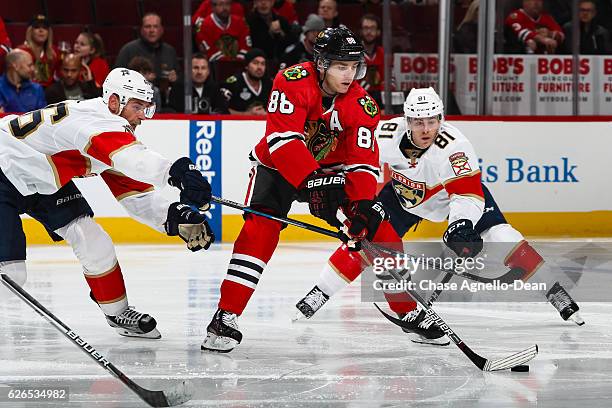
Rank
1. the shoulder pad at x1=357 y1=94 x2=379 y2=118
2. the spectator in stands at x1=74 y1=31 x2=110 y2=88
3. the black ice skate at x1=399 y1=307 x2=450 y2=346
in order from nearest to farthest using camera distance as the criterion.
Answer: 1. the shoulder pad at x1=357 y1=94 x2=379 y2=118
2. the black ice skate at x1=399 y1=307 x2=450 y2=346
3. the spectator in stands at x1=74 y1=31 x2=110 y2=88

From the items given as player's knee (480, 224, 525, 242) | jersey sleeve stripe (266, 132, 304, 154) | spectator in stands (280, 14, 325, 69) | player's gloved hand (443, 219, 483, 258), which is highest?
jersey sleeve stripe (266, 132, 304, 154)

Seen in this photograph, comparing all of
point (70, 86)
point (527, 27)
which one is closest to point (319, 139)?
point (70, 86)

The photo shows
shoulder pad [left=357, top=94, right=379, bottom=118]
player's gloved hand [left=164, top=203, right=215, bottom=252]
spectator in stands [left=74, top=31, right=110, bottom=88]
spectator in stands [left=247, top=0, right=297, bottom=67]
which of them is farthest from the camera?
spectator in stands [left=247, top=0, right=297, bottom=67]

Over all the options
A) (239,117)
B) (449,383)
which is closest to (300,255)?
(239,117)

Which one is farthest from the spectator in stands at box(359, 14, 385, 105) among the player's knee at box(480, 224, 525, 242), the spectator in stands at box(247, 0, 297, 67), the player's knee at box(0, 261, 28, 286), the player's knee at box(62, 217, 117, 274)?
the player's knee at box(0, 261, 28, 286)

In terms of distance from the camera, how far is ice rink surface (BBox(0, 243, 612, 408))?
3.57 m

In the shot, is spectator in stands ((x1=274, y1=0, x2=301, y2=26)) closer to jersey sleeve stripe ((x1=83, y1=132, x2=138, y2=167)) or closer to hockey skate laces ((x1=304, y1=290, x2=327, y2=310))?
hockey skate laces ((x1=304, y1=290, x2=327, y2=310))

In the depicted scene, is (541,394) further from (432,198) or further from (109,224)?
(109,224)

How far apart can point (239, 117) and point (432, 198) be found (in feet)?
9.66

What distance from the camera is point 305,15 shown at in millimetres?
8523

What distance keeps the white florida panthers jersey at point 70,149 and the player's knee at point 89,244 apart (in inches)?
8.0

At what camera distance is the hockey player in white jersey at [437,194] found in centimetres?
459

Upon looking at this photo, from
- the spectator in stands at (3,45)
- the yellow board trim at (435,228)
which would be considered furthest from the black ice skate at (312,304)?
the spectator in stands at (3,45)

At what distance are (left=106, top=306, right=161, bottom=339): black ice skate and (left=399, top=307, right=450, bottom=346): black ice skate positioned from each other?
37.4 inches
